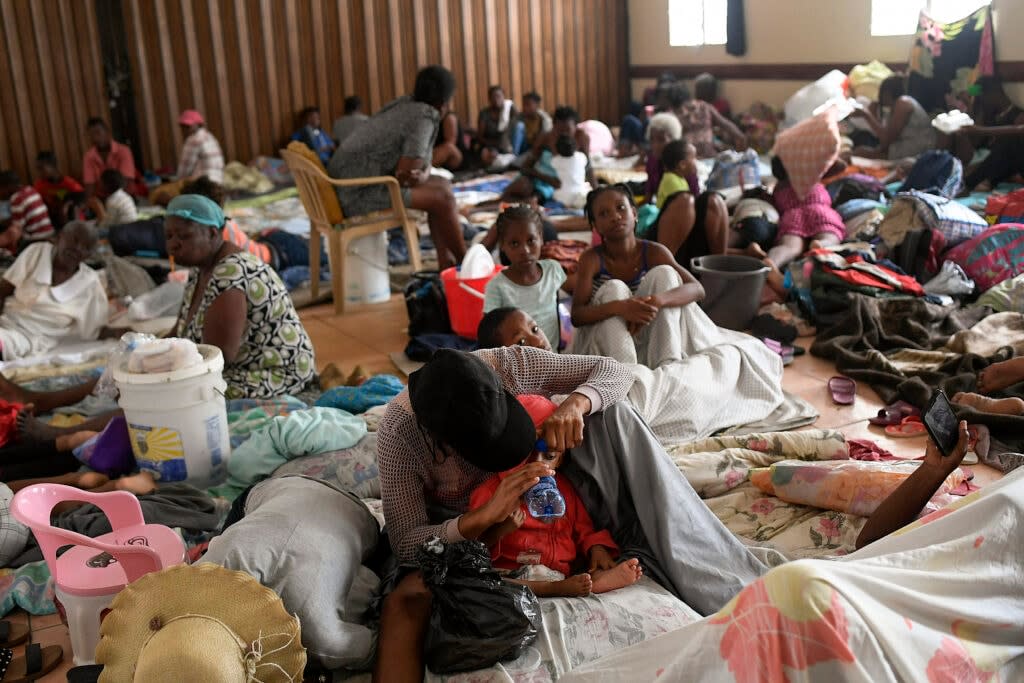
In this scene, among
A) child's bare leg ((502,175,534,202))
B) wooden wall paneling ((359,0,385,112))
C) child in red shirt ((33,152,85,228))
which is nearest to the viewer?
child's bare leg ((502,175,534,202))

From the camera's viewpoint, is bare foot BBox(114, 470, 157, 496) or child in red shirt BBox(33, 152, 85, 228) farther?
child in red shirt BBox(33, 152, 85, 228)

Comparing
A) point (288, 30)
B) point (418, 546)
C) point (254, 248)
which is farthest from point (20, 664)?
point (288, 30)

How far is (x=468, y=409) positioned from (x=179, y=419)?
1.31 m

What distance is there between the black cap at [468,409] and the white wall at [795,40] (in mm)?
6379

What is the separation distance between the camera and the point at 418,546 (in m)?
2.07

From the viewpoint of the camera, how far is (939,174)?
5918mm

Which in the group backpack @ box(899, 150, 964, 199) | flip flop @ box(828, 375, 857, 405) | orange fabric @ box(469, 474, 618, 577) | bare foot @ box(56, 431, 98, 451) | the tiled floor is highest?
backpack @ box(899, 150, 964, 199)

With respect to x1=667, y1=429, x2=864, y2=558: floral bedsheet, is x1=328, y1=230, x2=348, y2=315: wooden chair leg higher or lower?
higher

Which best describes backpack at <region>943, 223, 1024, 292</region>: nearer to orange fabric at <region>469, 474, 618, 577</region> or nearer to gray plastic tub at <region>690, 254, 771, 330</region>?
Result: gray plastic tub at <region>690, 254, 771, 330</region>

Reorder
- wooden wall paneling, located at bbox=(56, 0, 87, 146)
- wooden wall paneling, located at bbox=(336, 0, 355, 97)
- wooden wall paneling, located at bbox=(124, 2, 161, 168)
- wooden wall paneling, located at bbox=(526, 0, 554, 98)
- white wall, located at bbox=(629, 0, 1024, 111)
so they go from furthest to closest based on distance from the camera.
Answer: wooden wall paneling, located at bbox=(526, 0, 554, 98) → wooden wall paneling, located at bbox=(336, 0, 355, 97) → wooden wall paneling, located at bbox=(124, 2, 161, 168) → wooden wall paneling, located at bbox=(56, 0, 87, 146) → white wall, located at bbox=(629, 0, 1024, 111)

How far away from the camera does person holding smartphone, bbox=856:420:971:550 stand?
2.08 m

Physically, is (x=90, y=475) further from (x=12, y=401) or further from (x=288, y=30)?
(x=288, y=30)

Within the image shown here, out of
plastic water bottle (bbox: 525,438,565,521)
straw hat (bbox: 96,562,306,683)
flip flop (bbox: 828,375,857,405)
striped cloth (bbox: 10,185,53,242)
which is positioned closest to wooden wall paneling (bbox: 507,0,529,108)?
striped cloth (bbox: 10,185,53,242)

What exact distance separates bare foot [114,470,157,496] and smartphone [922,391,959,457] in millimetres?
2121
